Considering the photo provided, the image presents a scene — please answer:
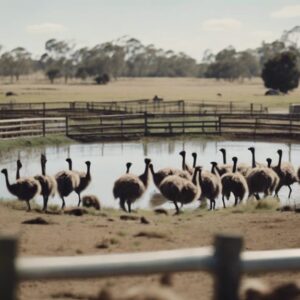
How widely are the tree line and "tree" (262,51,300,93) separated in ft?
156

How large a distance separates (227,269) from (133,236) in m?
8.98

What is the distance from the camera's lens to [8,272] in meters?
2.85

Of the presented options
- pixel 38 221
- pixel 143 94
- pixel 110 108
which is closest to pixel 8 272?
pixel 38 221

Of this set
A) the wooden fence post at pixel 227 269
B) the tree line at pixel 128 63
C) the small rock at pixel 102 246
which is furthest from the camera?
the tree line at pixel 128 63

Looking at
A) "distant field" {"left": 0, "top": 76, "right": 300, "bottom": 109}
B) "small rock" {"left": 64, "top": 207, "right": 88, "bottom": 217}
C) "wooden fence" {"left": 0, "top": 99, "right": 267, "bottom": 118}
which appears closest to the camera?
"small rock" {"left": 64, "top": 207, "right": 88, "bottom": 217}

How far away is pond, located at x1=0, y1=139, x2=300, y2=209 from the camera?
2019cm

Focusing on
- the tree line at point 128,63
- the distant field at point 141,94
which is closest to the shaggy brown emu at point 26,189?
the distant field at point 141,94

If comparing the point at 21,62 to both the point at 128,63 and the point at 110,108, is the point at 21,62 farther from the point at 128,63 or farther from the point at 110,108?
the point at 110,108

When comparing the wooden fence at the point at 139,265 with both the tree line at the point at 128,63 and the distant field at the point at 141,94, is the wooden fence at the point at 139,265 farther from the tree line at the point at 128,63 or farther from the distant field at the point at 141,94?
the tree line at the point at 128,63

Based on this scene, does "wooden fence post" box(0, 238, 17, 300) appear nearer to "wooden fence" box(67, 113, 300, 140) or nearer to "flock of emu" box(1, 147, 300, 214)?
"flock of emu" box(1, 147, 300, 214)

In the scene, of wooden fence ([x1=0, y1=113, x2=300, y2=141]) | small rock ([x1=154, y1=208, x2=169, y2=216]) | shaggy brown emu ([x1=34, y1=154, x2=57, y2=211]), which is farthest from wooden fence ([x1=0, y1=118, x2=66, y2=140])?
small rock ([x1=154, y1=208, x2=169, y2=216])

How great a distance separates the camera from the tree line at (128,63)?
149 metres

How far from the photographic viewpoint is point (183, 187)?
1697 centimetres

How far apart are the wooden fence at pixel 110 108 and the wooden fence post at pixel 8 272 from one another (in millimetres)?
43093
